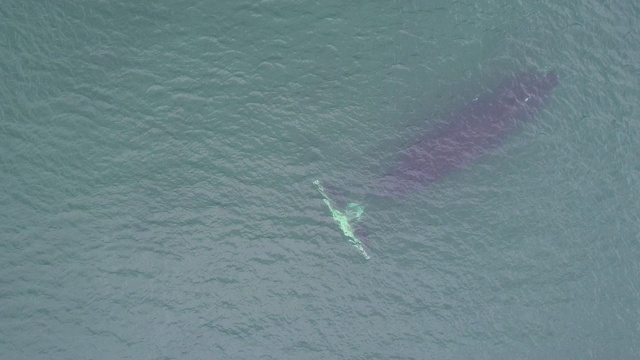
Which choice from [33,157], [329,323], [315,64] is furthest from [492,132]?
[33,157]

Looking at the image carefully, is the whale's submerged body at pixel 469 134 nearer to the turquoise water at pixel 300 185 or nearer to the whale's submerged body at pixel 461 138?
the whale's submerged body at pixel 461 138

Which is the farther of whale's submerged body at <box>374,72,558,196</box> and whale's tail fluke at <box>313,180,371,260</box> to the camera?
whale's submerged body at <box>374,72,558,196</box>

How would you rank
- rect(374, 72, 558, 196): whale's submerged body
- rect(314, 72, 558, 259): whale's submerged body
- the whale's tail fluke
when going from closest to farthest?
the whale's tail fluke < rect(314, 72, 558, 259): whale's submerged body < rect(374, 72, 558, 196): whale's submerged body

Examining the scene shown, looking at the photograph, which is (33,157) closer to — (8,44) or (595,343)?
(8,44)

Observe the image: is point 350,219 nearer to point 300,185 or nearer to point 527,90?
point 300,185

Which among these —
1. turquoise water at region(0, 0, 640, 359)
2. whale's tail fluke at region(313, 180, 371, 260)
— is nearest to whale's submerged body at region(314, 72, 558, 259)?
whale's tail fluke at region(313, 180, 371, 260)

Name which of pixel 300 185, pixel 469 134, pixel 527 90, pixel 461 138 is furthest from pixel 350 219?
pixel 527 90

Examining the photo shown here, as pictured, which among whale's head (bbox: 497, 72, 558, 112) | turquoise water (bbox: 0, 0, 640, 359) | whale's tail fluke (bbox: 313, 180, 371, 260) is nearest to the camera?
turquoise water (bbox: 0, 0, 640, 359)

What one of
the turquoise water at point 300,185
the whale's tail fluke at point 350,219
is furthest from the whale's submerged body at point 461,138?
the turquoise water at point 300,185

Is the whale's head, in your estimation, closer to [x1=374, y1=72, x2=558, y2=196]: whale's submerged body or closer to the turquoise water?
[x1=374, y1=72, x2=558, y2=196]: whale's submerged body
